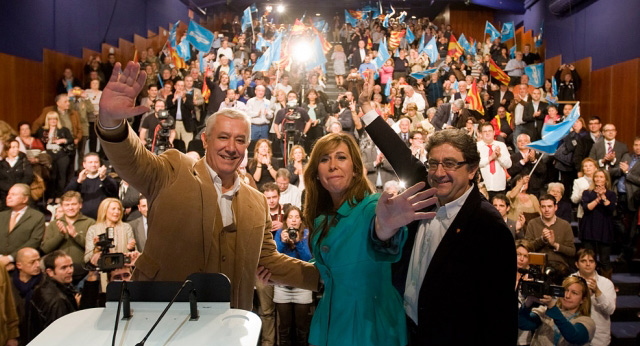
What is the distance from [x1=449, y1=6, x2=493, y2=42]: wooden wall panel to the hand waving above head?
21.1 metres

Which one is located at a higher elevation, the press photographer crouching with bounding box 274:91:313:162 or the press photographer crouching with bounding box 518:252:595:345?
the press photographer crouching with bounding box 274:91:313:162

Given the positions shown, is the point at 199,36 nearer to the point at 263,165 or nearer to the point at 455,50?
the point at 455,50

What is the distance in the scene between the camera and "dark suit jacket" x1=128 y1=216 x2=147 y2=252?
5.82 m

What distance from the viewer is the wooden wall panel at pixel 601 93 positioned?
38.0ft

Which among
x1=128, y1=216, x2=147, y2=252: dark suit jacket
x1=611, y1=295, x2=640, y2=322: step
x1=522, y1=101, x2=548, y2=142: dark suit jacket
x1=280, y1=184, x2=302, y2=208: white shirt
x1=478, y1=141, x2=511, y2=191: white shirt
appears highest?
x1=522, y1=101, x2=548, y2=142: dark suit jacket

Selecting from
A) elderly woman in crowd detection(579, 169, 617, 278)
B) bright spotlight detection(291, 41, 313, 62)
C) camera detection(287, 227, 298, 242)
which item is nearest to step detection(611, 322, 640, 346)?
elderly woman in crowd detection(579, 169, 617, 278)

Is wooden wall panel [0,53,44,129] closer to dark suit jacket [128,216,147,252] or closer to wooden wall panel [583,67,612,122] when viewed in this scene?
dark suit jacket [128,216,147,252]

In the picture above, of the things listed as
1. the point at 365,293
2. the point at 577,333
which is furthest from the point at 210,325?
the point at 577,333

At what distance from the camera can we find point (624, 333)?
566 cm

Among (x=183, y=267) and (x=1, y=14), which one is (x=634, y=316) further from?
(x=1, y=14)

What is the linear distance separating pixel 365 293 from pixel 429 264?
29 centimetres

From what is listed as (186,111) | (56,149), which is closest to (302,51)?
(186,111)

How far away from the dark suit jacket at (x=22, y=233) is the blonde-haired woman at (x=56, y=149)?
192cm

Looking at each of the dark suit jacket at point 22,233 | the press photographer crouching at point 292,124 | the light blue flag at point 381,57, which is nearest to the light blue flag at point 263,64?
the light blue flag at point 381,57
